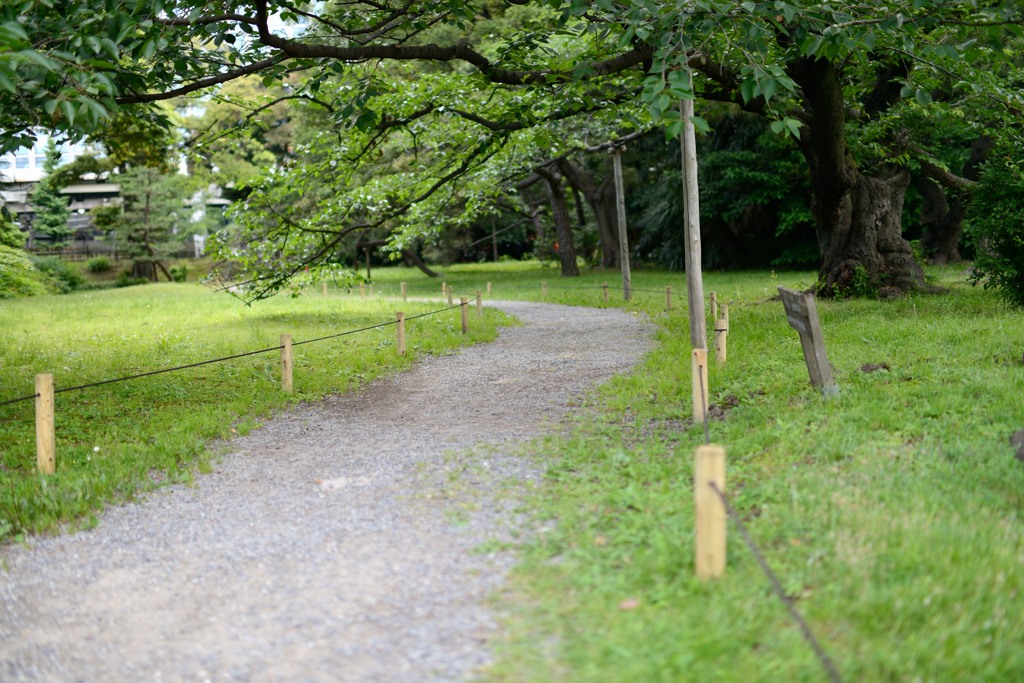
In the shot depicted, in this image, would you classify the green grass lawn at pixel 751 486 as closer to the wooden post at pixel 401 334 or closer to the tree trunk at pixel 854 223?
the wooden post at pixel 401 334

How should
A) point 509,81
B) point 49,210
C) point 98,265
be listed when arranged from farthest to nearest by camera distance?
point 49,210
point 98,265
point 509,81

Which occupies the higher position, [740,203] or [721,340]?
[740,203]

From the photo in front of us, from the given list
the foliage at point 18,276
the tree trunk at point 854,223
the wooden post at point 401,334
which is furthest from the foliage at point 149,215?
the tree trunk at point 854,223

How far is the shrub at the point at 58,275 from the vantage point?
39.2 m

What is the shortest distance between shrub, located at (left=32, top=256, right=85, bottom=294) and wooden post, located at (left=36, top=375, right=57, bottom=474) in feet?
112

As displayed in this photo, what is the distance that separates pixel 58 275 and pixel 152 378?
106ft

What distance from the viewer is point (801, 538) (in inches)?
205

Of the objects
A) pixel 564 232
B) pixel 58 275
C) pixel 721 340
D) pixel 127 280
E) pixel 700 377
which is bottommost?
pixel 700 377

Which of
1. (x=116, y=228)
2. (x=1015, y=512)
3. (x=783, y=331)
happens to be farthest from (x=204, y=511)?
(x=116, y=228)

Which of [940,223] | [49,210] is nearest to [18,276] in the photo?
[49,210]

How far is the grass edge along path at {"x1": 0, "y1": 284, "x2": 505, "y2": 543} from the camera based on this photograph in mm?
7750

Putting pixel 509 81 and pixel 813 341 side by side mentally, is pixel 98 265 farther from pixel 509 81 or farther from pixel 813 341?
pixel 813 341

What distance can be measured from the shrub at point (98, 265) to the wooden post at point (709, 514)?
163 feet

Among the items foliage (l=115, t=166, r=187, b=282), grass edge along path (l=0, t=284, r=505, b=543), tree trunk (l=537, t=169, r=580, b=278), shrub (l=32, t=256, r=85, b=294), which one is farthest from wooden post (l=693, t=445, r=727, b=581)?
foliage (l=115, t=166, r=187, b=282)
